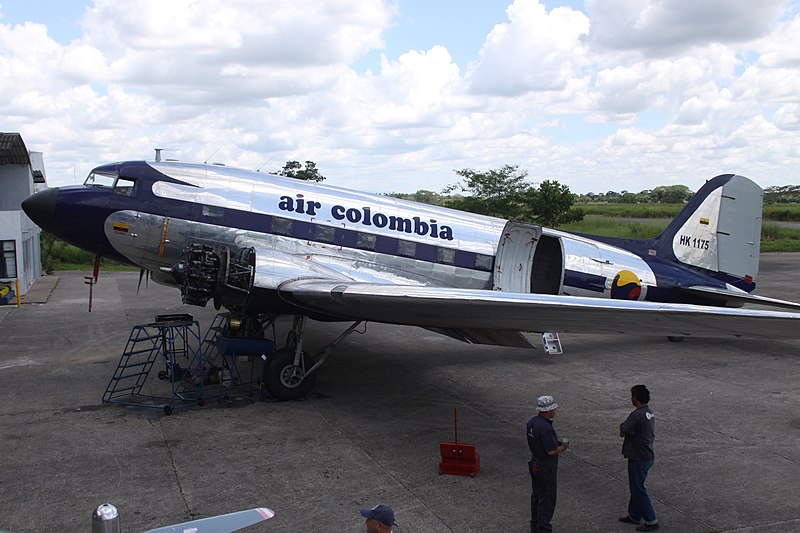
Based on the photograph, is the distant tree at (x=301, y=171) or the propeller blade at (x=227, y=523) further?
the distant tree at (x=301, y=171)

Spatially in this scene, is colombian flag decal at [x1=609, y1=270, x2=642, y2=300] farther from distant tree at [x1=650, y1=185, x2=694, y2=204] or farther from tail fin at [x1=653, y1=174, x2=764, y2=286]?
distant tree at [x1=650, y1=185, x2=694, y2=204]

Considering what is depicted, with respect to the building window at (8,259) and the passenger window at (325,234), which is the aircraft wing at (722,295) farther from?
the building window at (8,259)

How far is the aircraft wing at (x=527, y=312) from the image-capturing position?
7.47 metres

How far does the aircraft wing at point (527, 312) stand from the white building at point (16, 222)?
19194mm

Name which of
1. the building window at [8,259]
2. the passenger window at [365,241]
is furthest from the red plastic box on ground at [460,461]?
the building window at [8,259]

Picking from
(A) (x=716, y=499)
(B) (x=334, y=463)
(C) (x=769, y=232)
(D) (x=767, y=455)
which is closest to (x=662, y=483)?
(A) (x=716, y=499)

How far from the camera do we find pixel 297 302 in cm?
1159

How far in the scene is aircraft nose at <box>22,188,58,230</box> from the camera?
1260cm

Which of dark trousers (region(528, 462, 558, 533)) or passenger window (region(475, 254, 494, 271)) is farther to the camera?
passenger window (region(475, 254, 494, 271))

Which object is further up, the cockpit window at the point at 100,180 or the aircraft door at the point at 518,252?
the cockpit window at the point at 100,180

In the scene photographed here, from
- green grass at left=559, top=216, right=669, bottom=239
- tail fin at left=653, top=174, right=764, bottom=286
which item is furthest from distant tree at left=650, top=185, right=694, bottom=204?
tail fin at left=653, top=174, right=764, bottom=286

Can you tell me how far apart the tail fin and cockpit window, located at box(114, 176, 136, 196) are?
12551 millimetres

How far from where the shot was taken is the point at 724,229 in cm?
1736

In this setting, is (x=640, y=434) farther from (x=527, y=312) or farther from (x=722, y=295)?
(x=722, y=295)
